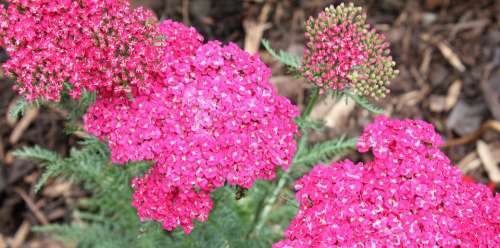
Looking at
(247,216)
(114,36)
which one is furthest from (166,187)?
(247,216)

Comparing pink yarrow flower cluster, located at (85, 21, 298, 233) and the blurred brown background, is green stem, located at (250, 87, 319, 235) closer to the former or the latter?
pink yarrow flower cluster, located at (85, 21, 298, 233)

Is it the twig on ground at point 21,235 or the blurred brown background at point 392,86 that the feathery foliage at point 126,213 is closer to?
the twig on ground at point 21,235

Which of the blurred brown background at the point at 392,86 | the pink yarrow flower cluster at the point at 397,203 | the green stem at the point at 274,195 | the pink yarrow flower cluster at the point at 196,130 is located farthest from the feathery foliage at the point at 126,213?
the blurred brown background at the point at 392,86

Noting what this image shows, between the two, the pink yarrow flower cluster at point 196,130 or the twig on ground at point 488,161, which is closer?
the pink yarrow flower cluster at point 196,130

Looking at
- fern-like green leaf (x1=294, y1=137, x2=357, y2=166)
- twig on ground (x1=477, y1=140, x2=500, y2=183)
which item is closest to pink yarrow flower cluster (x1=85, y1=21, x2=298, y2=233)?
fern-like green leaf (x1=294, y1=137, x2=357, y2=166)

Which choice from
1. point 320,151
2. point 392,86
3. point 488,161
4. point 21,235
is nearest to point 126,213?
point 320,151

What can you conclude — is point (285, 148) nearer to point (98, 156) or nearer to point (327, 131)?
point (98, 156)
